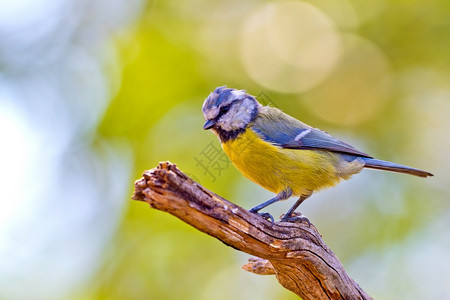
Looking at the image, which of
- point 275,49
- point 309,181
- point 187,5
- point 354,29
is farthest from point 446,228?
point 187,5

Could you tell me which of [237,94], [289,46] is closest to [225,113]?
[237,94]

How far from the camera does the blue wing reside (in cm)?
307

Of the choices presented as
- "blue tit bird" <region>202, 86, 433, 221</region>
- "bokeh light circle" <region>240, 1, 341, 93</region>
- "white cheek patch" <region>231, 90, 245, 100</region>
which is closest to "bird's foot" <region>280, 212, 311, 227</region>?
"blue tit bird" <region>202, 86, 433, 221</region>

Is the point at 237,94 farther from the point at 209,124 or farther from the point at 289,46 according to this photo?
the point at 289,46

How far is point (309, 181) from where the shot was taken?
3.01m

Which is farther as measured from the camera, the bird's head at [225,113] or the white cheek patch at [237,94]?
the white cheek patch at [237,94]

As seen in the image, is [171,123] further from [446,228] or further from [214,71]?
[446,228]

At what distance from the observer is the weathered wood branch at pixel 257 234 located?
1854 mm

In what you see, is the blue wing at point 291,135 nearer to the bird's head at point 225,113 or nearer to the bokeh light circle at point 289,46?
the bird's head at point 225,113

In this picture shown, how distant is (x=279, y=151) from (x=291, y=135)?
220 millimetres

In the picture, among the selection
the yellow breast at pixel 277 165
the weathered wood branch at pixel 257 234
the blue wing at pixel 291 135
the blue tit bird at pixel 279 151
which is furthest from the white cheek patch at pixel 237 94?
the weathered wood branch at pixel 257 234

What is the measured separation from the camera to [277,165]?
9.65 feet

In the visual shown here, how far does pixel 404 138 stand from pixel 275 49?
1300 millimetres

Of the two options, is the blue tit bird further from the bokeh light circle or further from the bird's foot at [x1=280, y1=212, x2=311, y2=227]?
the bokeh light circle
